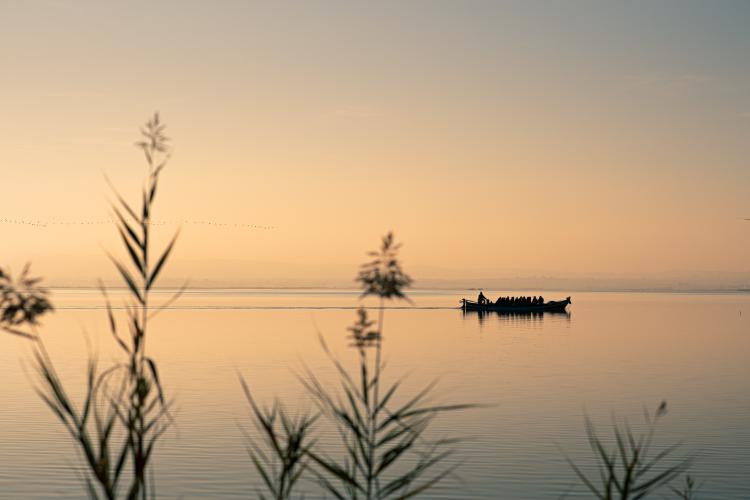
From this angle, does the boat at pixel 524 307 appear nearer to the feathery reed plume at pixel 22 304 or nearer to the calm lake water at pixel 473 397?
the calm lake water at pixel 473 397

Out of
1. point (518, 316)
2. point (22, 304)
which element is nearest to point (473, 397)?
point (22, 304)

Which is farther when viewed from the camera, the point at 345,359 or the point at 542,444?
the point at 345,359

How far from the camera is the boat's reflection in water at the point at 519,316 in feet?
371

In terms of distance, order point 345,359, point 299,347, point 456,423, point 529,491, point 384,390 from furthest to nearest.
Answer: point 299,347 → point 345,359 → point 384,390 → point 456,423 → point 529,491

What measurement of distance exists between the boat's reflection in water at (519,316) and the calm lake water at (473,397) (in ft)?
74.3

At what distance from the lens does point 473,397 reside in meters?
42.4

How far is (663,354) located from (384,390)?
29398 mm

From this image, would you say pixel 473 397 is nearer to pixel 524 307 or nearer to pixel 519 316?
pixel 519 316

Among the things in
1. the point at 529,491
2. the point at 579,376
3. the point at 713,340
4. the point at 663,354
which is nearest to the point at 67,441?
the point at 529,491

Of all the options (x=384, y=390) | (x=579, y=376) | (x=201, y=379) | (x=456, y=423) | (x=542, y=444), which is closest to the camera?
(x=542, y=444)

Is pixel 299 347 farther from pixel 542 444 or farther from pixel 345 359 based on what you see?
pixel 542 444

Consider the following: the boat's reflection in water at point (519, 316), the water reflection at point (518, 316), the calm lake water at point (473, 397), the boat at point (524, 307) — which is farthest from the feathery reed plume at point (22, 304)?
the boat at point (524, 307)

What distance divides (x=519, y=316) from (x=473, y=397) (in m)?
88.3

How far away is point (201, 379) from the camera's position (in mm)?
47500
